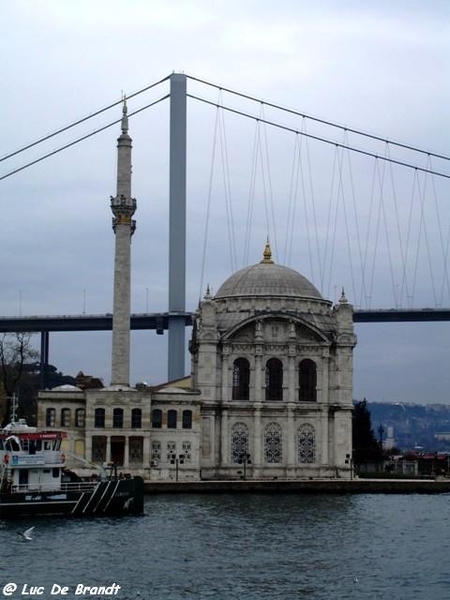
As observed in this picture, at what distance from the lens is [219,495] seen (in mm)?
82750

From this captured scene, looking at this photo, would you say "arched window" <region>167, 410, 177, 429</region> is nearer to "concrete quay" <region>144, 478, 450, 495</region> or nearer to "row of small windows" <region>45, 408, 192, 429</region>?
"row of small windows" <region>45, 408, 192, 429</region>

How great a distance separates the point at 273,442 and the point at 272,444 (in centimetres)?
16

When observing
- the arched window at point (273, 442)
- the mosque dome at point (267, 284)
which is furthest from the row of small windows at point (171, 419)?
the mosque dome at point (267, 284)

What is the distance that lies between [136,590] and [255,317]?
54.8m

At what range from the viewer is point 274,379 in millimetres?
96625

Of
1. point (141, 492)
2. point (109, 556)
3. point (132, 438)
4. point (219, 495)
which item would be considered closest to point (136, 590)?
point (109, 556)

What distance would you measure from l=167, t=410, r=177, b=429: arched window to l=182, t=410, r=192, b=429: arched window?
0.65 metres

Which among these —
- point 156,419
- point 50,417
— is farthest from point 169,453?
point 50,417

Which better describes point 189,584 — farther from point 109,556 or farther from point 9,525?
point 9,525

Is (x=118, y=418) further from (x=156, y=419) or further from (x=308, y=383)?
(x=308, y=383)

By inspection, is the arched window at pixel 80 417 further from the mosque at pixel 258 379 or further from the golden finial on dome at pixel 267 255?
the golden finial on dome at pixel 267 255

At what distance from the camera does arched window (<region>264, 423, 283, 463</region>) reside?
9612 cm

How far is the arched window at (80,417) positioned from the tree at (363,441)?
3358 centimetres

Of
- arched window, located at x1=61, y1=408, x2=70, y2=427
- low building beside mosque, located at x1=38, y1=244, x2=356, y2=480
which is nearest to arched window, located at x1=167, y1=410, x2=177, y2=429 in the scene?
low building beside mosque, located at x1=38, y1=244, x2=356, y2=480
